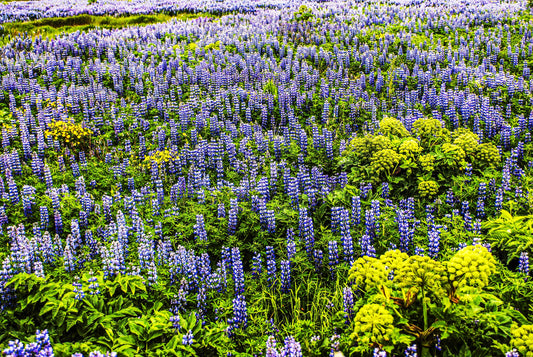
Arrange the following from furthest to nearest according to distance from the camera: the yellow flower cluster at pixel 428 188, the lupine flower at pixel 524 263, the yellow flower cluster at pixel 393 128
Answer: the yellow flower cluster at pixel 393 128 < the yellow flower cluster at pixel 428 188 < the lupine flower at pixel 524 263

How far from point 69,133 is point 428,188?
25.3ft

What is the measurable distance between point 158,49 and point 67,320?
13048 mm

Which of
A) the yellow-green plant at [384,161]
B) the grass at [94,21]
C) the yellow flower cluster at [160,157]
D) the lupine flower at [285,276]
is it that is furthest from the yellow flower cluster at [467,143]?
the grass at [94,21]

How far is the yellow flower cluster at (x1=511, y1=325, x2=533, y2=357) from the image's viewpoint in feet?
11.8

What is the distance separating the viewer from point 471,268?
4023 millimetres

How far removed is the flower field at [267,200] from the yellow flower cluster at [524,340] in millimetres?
31

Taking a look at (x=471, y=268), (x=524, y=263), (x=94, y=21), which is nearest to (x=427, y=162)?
(x=524, y=263)

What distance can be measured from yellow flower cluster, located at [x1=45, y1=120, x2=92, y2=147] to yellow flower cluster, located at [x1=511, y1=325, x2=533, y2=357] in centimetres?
878

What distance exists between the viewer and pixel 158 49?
51.3 feet

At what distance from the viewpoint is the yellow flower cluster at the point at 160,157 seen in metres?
8.42

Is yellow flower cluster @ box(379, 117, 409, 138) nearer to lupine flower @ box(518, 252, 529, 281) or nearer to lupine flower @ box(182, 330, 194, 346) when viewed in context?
lupine flower @ box(518, 252, 529, 281)

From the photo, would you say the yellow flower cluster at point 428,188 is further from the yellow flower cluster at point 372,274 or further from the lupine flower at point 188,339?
the lupine flower at point 188,339

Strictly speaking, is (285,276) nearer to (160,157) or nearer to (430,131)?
(160,157)

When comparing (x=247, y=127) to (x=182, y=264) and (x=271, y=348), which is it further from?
(x=271, y=348)
